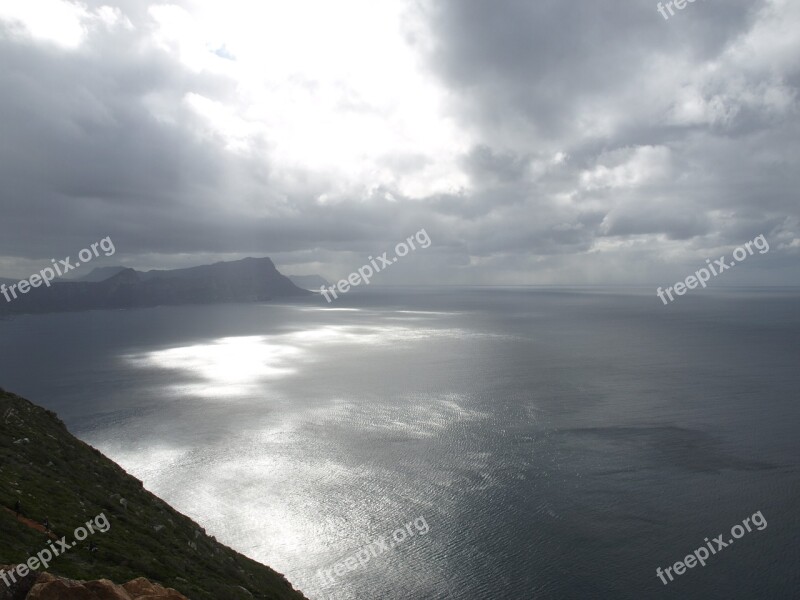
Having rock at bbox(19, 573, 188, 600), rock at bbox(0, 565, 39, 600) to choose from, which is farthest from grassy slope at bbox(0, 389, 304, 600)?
rock at bbox(19, 573, 188, 600)

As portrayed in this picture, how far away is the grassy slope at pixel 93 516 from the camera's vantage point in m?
32.1

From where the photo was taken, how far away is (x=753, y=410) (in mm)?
115312

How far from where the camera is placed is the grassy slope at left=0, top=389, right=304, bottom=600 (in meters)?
32.1

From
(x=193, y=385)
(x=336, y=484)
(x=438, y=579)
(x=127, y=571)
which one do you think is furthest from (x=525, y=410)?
(x=193, y=385)

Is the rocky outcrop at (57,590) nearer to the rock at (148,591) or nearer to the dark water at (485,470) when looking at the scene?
the rock at (148,591)

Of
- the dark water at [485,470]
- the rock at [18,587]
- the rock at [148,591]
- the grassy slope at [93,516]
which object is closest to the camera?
the rock at [18,587]

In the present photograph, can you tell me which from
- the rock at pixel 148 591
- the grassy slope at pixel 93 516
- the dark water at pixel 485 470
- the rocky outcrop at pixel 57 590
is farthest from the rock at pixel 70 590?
the dark water at pixel 485 470

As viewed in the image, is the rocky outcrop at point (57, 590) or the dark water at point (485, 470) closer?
the rocky outcrop at point (57, 590)

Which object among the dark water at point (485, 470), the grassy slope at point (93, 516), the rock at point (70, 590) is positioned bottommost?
the dark water at point (485, 470)

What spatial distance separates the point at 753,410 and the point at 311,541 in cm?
11715

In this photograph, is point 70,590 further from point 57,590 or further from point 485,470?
point 485,470

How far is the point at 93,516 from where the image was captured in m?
40.8

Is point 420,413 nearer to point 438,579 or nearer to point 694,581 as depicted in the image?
point 438,579

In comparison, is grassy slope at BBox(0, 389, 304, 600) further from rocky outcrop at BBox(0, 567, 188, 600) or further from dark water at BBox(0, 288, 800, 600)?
dark water at BBox(0, 288, 800, 600)
